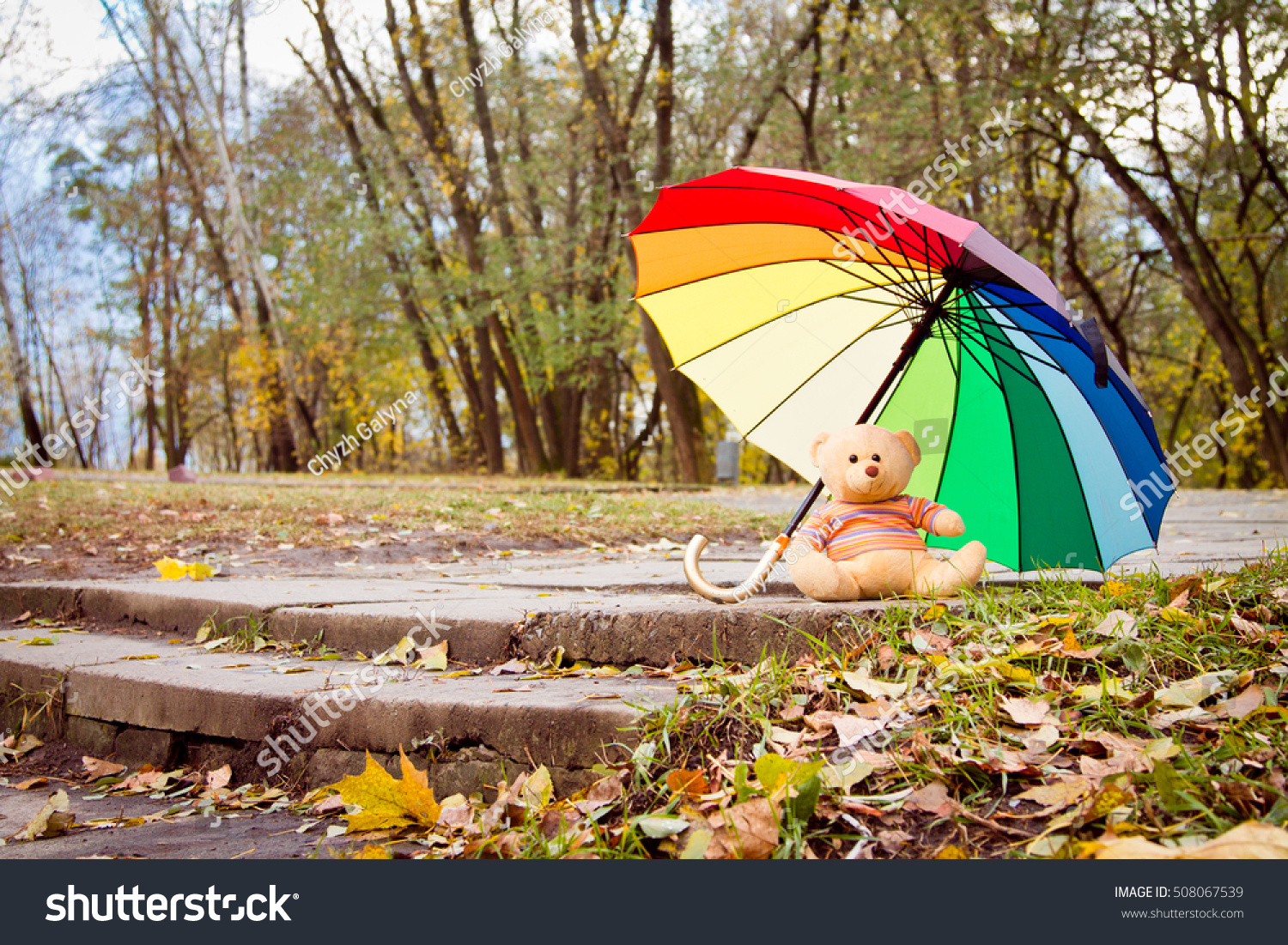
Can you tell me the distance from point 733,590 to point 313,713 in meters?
1.35

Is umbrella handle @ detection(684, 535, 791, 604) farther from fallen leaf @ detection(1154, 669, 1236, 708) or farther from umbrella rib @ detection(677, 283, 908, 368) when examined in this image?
fallen leaf @ detection(1154, 669, 1236, 708)

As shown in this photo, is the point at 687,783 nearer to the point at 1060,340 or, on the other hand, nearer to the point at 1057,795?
the point at 1057,795

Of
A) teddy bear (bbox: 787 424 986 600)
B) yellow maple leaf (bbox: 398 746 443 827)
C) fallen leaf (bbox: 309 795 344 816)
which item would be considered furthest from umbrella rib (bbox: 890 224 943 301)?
fallen leaf (bbox: 309 795 344 816)

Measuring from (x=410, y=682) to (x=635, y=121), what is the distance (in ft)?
48.5

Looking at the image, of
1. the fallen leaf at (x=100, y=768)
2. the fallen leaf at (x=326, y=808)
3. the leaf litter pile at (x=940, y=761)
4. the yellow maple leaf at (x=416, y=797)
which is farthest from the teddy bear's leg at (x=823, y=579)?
the fallen leaf at (x=100, y=768)

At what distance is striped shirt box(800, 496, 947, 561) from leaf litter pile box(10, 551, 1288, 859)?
339mm

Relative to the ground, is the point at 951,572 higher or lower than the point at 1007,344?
lower

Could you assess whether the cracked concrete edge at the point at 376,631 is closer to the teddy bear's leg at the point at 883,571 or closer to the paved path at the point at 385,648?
the paved path at the point at 385,648

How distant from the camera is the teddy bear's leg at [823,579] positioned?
273cm

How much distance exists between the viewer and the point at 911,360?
3.17 m

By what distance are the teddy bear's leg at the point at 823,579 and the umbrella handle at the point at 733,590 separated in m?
0.14

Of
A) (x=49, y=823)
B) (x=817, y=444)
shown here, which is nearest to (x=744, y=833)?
(x=817, y=444)
